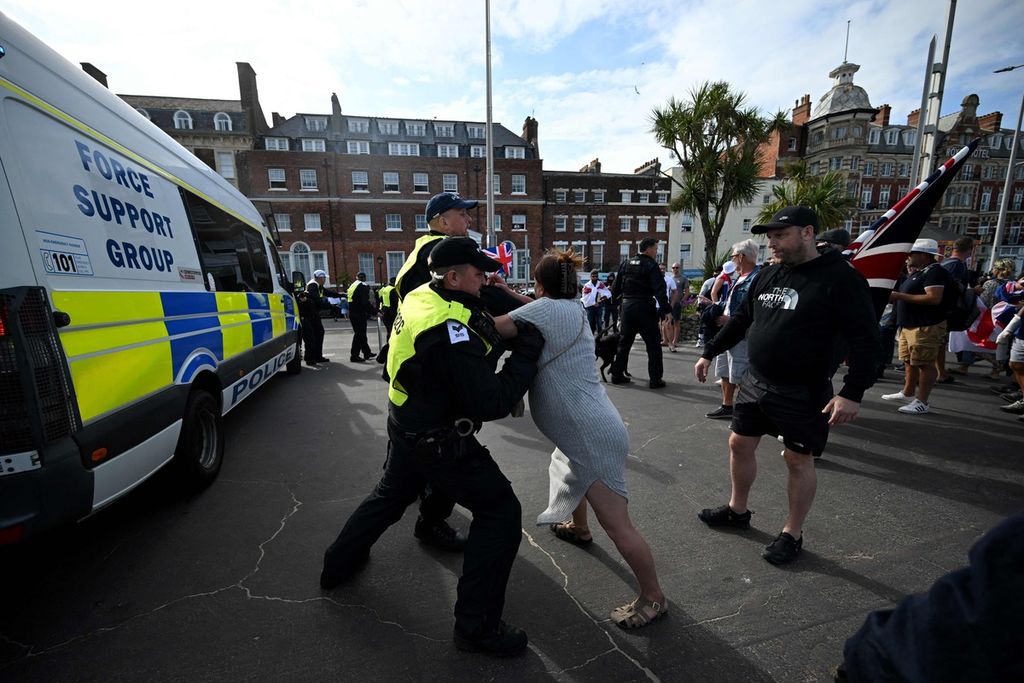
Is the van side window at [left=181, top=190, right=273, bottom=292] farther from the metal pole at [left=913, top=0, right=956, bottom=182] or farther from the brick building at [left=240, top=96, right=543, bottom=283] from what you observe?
the brick building at [left=240, top=96, right=543, bottom=283]

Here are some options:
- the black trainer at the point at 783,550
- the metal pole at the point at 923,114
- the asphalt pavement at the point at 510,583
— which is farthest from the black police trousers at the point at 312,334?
the metal pole at the point at 923,114

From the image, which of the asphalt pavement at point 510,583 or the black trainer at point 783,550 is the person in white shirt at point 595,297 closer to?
the asphalt pavement at point 510,583

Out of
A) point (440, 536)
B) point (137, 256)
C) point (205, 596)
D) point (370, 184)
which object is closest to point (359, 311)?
point (137, 256)

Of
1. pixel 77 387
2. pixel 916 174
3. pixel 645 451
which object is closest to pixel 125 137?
pixel 77 387

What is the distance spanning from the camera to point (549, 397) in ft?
7.10

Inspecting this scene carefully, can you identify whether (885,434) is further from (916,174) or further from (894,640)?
(916,174)

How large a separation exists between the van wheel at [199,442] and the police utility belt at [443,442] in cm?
237

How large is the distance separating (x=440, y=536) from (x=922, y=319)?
584cm

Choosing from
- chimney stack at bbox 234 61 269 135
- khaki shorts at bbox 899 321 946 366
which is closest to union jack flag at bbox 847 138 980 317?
khaki shorts at bbox 899 321 946 366

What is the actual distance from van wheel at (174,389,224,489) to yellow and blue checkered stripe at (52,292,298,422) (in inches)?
9.4

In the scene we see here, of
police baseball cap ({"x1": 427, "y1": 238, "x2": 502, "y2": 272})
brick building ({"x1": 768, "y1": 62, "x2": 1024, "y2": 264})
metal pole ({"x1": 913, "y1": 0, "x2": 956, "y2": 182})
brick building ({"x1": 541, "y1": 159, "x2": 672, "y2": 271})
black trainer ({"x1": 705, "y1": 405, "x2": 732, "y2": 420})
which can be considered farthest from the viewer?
brick building ({"x1": 768, "y1": 62, "x2": 1024, "y2": 264})

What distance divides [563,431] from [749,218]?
43.8 m

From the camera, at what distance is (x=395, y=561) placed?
2770 millimetres

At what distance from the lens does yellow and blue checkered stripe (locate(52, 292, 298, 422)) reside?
232cm
